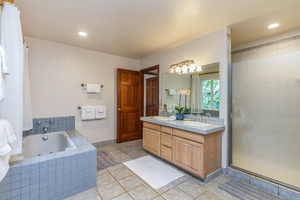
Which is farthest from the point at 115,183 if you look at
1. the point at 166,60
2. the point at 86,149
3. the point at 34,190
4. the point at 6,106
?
the point at 166,60

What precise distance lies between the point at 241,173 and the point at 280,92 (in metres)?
1.32

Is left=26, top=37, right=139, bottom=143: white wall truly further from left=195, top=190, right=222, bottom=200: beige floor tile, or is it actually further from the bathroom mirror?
left=195, top=190, right=222, bottom=200: beige floor tile

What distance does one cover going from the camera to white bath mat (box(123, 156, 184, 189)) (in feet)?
6.89

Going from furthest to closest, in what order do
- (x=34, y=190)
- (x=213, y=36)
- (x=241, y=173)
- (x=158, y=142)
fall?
(x=158, y=142)
(x=213, y=36)
(x=241, y=173)
(x=34, y=190)

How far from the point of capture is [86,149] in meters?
1.98

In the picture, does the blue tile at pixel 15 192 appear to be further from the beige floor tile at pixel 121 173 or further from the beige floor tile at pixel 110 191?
the beige floor tile at pixel 121 173

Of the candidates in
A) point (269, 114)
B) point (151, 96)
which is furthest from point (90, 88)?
point (269, 114)

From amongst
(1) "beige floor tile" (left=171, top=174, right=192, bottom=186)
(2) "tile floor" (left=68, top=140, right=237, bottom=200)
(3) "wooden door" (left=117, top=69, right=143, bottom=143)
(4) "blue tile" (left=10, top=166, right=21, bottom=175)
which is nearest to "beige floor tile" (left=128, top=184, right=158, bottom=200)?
(2) "tile floor" (left=68, top=140, right=237, bottom=200)

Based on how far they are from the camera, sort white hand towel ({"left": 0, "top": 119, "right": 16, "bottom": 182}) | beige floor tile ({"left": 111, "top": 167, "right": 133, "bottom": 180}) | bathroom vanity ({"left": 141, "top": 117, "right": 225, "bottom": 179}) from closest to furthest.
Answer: white hand towel ({"left": 0, "top": 119, "right": 16, "bottom": 182})
bathroom vanity ({"left": 141, "top": 117, "right": 225, "bottom": 179})
beige floor tile ({"left": 111, "top": 167, "right": 133, "bottom": 180})

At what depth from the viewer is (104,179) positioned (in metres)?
2.15

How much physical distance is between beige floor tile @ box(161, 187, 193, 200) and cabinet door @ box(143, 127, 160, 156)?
3.07 feet

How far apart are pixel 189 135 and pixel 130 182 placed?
1.10m

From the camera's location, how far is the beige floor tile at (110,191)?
5.83ft

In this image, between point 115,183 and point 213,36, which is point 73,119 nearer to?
point 115,183
